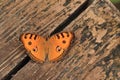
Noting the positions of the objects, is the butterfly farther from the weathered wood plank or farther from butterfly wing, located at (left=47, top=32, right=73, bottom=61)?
the weathered wood plank

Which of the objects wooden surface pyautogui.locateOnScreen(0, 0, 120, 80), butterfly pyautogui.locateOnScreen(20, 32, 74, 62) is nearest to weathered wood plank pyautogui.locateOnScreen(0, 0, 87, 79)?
wooden surface pyautogui.locateOnScreen(0, 0, 120, 80)

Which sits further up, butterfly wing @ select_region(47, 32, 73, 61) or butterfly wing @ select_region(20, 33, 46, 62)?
butterfly wing @ select_region(20, 33, 46, 62)

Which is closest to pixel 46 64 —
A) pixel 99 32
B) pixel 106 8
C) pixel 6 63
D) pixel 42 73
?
pixel 42 73

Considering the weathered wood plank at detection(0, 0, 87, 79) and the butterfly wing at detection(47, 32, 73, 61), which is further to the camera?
the weathered wood plank at detection(0, 0, 87, 79)

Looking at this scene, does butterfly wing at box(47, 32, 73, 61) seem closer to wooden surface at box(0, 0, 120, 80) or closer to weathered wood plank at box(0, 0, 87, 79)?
wooden surface at box(0, 0, 120, 80)

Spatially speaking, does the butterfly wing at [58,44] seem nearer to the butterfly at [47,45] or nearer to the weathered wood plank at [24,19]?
the butterfly at [47,45]

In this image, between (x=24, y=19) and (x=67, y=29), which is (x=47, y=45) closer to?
(x=67, y=29)
